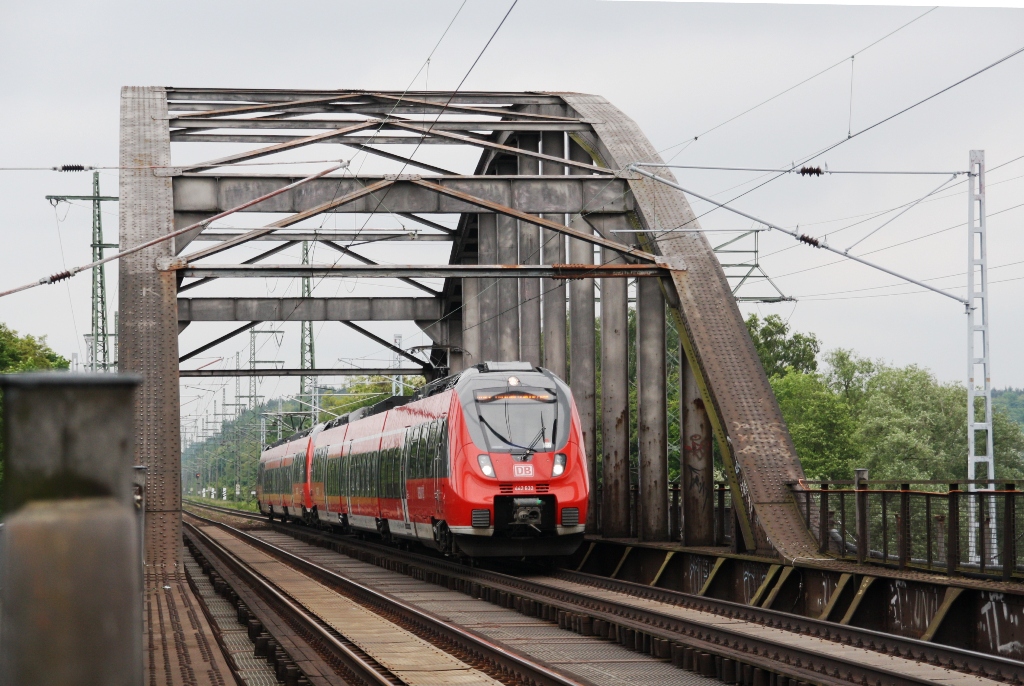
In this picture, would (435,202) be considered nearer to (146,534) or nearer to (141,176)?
(141,176)

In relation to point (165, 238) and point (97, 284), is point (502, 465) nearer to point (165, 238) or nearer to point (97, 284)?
point (165, 238)

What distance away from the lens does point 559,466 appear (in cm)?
2031

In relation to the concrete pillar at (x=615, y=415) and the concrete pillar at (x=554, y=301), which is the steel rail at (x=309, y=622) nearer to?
the concrete pillar at (x=615, y=415)

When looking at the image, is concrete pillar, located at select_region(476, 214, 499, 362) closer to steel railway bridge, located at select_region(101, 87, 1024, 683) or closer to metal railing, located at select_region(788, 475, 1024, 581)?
steel railway bridge, located at select_region(101, 87, 1024, 683)

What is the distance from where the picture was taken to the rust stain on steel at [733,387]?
17297mm

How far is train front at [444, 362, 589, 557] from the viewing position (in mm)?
19891


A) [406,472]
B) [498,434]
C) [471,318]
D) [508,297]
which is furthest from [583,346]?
[471,318]

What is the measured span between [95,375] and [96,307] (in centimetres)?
4511

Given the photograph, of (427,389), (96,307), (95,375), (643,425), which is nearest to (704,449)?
(643,425)

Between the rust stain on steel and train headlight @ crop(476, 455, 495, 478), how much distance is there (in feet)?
11.2

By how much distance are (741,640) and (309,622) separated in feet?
16.9

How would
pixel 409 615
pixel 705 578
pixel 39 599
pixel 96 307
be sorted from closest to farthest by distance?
pixel 39 599
pixel 409 615
pixel 705 578
pixel 96 307

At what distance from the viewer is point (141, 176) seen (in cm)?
2159

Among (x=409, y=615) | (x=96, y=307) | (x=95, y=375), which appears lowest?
(x=409, y=615)
